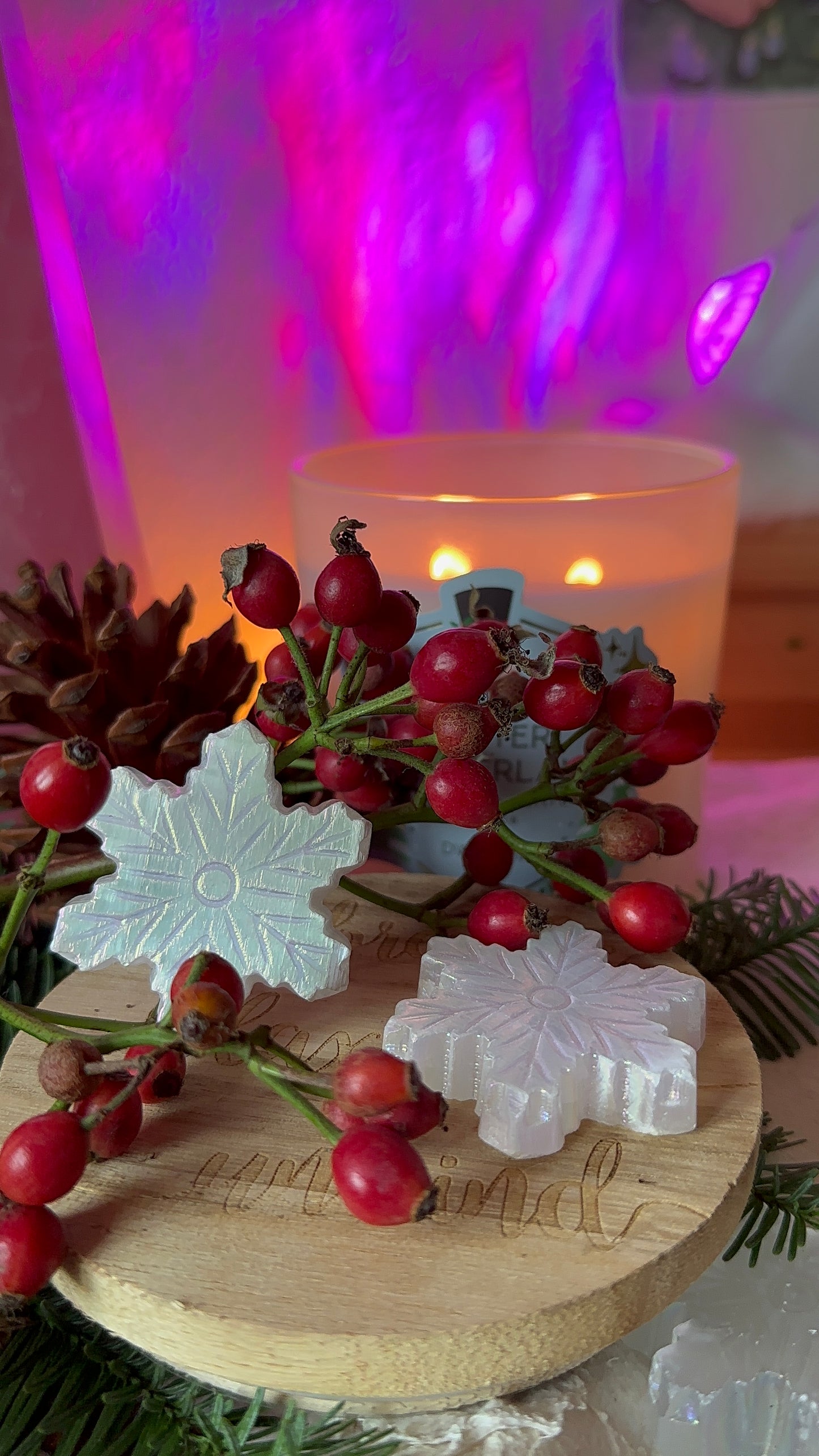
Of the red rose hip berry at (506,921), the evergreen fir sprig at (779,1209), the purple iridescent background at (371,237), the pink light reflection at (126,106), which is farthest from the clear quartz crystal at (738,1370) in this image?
the pink light reflection at (126,106)

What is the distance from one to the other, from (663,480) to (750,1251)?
0.37 m

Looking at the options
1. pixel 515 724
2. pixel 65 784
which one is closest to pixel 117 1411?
pixel 65 784

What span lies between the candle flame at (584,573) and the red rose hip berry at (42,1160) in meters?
0.30

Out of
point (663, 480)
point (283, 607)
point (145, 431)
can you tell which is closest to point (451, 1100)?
point (283, 607)

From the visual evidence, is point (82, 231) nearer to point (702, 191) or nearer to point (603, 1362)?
point (702, 191)

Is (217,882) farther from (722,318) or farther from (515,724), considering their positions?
(722,318)

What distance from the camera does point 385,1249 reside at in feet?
0.99

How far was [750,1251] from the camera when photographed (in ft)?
1.18

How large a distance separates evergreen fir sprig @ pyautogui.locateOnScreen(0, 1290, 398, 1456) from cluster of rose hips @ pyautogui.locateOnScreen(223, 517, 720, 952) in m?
0.16

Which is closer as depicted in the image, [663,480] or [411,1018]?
[411,1018]

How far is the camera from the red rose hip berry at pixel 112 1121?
0.32 meters

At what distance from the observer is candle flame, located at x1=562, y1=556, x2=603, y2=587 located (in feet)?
1.61

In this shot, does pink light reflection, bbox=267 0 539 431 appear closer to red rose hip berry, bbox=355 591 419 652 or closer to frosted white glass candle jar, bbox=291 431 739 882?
frosted white glass candle jar, bbox=291 431 739 882

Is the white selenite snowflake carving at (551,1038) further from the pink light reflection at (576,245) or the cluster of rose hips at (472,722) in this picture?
the pink light reflection at (576,245)
